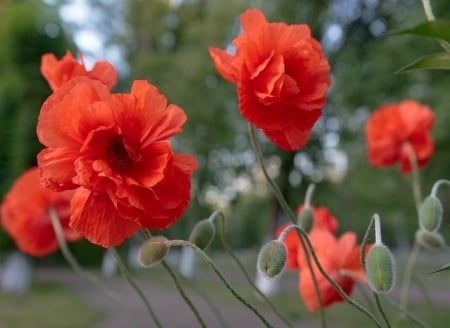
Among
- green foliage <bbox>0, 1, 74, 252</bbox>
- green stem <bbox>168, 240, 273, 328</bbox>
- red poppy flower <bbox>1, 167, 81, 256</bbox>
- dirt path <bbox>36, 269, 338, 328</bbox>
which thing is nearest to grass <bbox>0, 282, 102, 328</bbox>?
dirt path <bbox>36, 269, 338, 328</bbox>

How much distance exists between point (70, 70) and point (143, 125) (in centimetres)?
14

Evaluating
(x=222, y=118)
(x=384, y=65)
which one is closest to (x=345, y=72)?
(x=384, y=65)

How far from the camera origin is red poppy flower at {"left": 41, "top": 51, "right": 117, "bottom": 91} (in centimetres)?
59

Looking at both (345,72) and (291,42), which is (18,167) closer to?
(345,72)

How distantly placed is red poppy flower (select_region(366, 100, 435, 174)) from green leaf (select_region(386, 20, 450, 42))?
2.26 feet

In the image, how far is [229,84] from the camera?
355 inches

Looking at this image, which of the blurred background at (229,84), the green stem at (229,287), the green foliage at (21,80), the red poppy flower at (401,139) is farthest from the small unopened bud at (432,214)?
the green foliage at (21,80)

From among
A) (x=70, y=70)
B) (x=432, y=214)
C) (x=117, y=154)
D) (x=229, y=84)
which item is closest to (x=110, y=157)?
(x=117, y=154)

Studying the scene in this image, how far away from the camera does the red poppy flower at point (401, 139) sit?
1.10m

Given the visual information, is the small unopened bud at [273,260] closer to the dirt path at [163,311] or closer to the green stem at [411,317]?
the green stem at [411,317]

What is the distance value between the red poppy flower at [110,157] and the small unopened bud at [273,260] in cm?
9

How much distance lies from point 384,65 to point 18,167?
430 centimetres

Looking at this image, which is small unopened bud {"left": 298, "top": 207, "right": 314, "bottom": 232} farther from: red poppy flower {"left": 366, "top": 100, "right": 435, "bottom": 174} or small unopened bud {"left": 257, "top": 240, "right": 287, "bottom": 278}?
red poppy flower {"left": 366, "top": 100, "right": 435, "bottom": 174}

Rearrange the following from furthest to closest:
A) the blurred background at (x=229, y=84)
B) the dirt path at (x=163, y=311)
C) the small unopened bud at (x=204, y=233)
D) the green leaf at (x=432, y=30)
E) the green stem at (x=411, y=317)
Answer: the blurred background at (x=229, y=84), the dirt path at (x=163, y=311), the small unopened bud at (x=204, y=233), the green stem at (x=411, y=317), the green leaf at (x=432, y=30)
